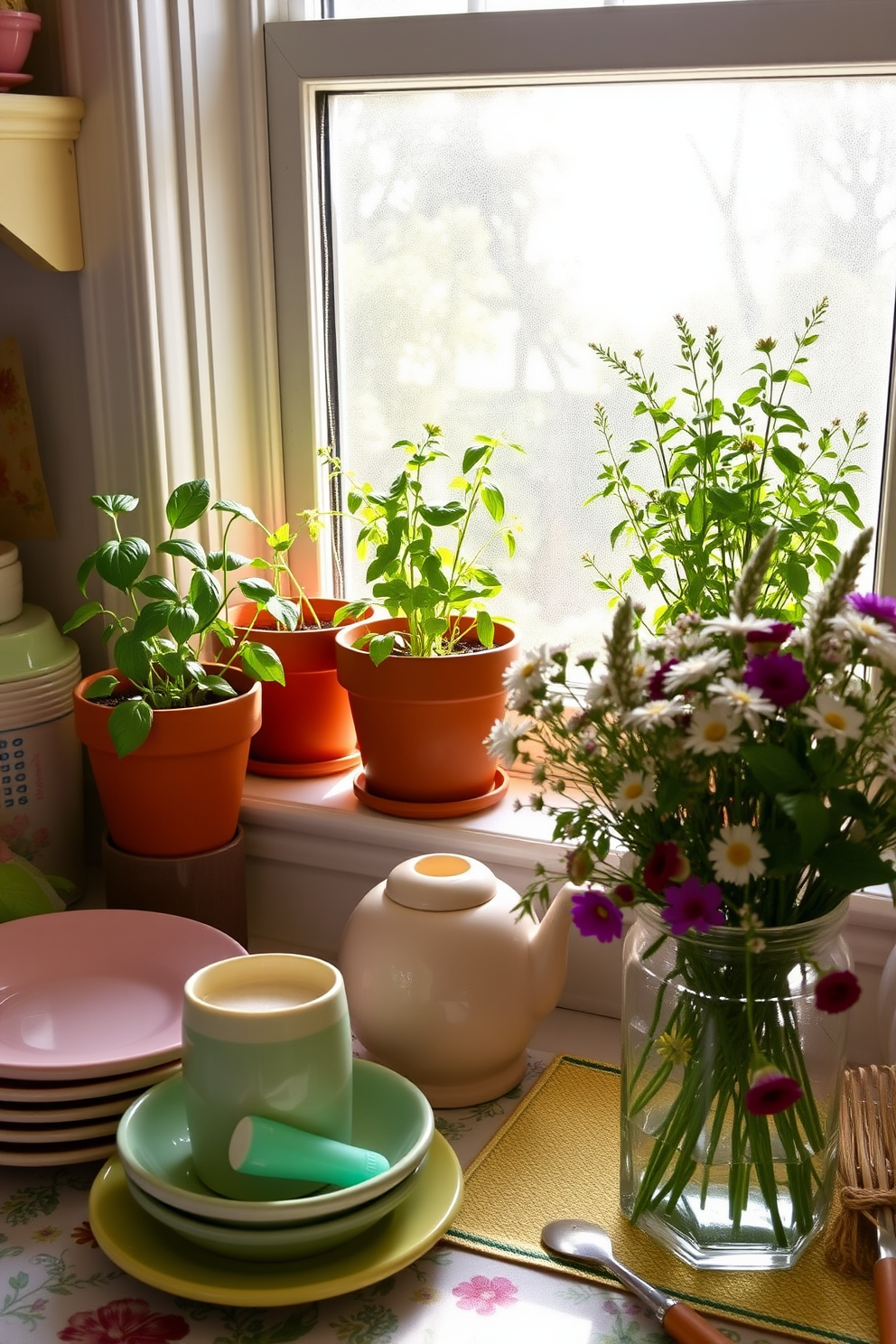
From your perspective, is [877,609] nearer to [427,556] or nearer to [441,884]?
[441,884]

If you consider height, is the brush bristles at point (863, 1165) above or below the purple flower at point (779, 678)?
below

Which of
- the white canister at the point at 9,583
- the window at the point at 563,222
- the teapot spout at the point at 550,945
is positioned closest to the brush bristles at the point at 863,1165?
the teapot spout at the point at 550,945

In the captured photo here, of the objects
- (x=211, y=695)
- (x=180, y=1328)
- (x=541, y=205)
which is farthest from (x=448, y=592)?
(x=180, y=1328)

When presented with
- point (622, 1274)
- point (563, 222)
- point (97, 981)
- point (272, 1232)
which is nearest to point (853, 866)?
point (622, 1274)

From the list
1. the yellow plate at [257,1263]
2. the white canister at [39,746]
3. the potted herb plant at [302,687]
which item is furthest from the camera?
the potted herb plant at [302,687]

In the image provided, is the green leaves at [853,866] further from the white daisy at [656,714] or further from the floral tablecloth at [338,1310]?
the floral tablecloth at [338,1310]

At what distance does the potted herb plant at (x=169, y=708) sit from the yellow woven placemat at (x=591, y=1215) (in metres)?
0.39

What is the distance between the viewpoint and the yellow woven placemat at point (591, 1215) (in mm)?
829

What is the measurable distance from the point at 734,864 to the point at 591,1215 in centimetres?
32

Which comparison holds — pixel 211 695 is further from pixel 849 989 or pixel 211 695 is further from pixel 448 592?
pixel 849 989

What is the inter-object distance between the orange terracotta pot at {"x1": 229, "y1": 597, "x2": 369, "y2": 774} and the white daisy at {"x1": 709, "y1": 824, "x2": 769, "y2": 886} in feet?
2.14

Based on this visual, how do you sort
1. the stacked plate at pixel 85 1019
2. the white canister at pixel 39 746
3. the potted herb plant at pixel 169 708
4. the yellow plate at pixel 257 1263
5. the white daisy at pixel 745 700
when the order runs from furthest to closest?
the white canister at pixel 39 746 → the potted herb plant at pixel 169 708 → the stacked plate at pixel 85 1019 → the yellow plate at pixel 257 1263 → the white daisy at pixel 745 700

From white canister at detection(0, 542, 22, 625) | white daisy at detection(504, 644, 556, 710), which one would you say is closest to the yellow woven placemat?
white daisy at detection(504, 644, 556, 710)

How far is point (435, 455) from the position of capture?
4.06 ft
